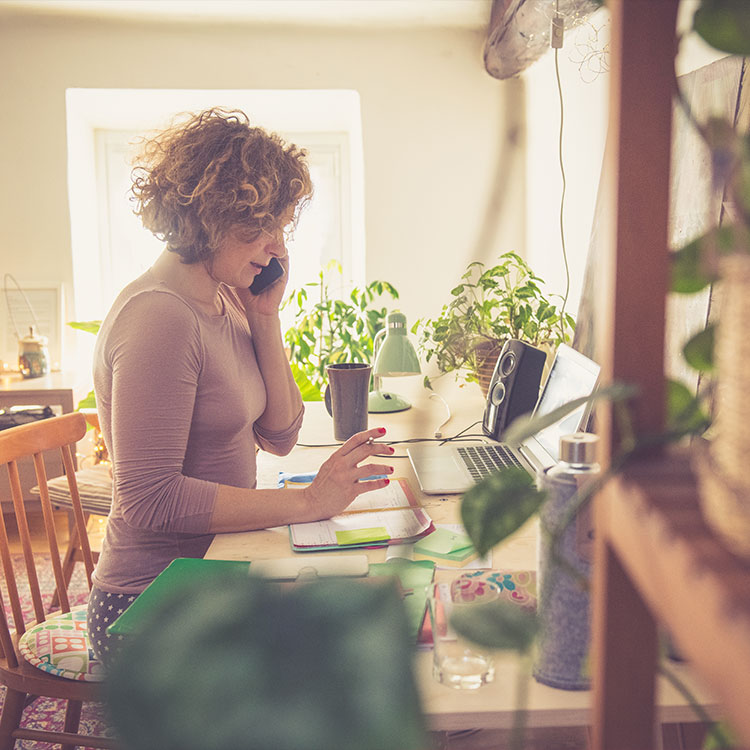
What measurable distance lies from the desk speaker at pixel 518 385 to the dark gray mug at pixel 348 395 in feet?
1.06

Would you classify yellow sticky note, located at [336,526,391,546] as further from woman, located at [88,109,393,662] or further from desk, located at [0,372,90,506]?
desk, located at [0,372,90,506]

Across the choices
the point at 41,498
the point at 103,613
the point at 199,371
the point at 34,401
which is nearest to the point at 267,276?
the point at 199,371

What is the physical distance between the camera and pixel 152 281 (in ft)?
4.36

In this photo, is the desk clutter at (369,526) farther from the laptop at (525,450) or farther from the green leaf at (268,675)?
the green leaf at (268,675)

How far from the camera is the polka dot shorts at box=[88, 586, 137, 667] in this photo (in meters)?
1.27

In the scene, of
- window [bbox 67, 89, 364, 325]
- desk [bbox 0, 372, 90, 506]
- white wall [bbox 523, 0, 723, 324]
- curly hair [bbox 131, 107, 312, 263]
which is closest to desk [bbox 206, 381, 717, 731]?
curly hair [bbox 131, 107, 312, 263]

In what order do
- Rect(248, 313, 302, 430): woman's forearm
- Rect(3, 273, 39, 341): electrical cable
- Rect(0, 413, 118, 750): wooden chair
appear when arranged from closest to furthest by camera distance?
Rect(0, 413, 118, 750): wooden chair < Rect(248, 313, 302, 430): woman's forearm < Rect(3, 273, 39, 341): electrical cable

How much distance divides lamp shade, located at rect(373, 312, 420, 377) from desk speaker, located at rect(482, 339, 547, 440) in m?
0.31

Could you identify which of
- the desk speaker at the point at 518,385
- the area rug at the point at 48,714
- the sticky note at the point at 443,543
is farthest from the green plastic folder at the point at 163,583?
the desk speaker at the point at 518,385

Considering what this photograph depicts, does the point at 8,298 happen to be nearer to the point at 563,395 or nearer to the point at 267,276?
the point at 267,276

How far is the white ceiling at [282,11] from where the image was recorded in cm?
347

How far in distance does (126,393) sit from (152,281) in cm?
24

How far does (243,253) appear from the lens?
1.46 metres

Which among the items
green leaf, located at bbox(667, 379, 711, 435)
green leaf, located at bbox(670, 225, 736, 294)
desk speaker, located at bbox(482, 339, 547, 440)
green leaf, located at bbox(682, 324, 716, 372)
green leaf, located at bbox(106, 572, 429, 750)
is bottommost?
desk speaker, located at bbox(482, 339, 547, 440)
